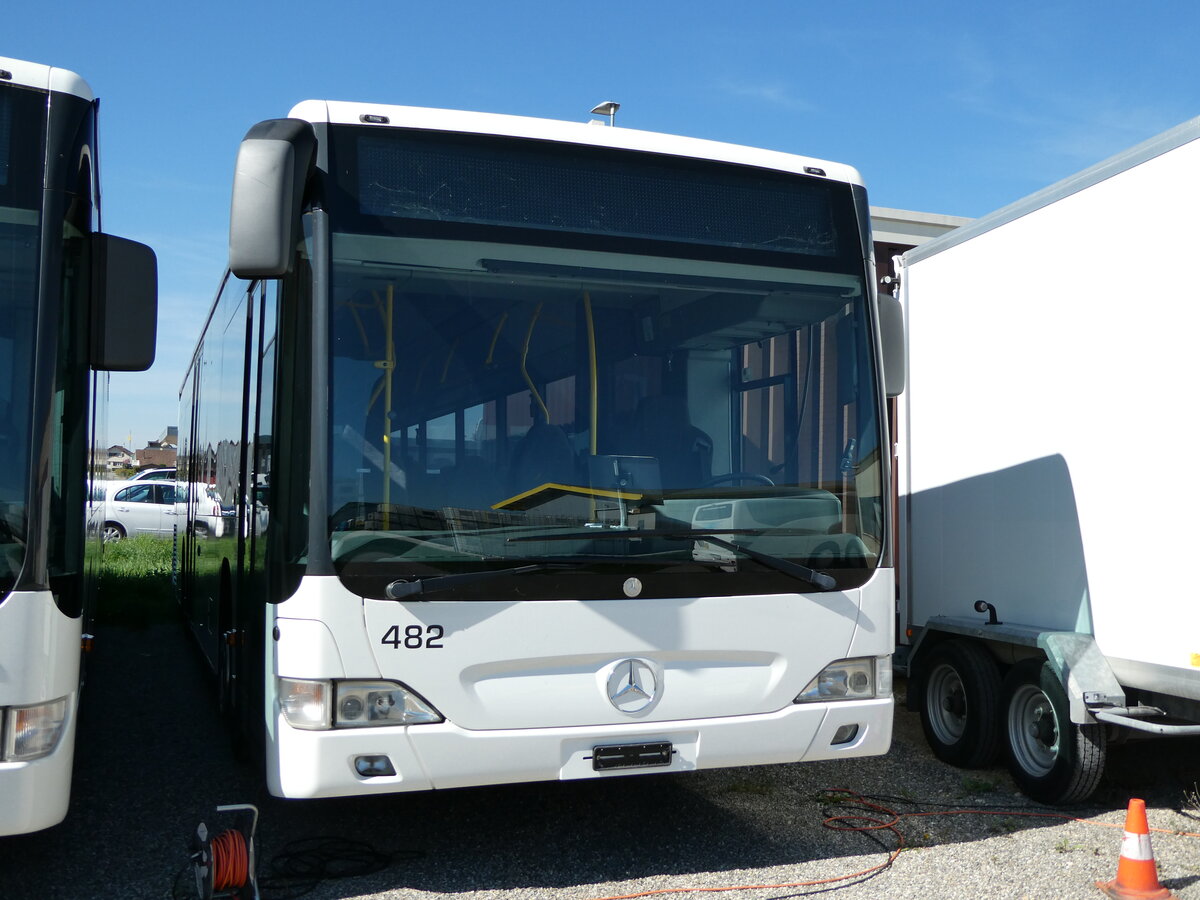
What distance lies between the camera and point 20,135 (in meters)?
4.12

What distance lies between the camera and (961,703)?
272 inches

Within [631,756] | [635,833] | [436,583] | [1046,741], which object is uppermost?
[436,583]

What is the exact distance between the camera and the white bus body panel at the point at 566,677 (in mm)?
4188

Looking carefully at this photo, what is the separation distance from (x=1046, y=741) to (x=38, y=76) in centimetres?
542

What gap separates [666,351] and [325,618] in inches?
65.6

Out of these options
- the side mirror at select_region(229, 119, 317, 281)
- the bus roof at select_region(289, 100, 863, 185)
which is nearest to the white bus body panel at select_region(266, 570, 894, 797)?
the side mirror at select_region(229, 119, 317, 281)

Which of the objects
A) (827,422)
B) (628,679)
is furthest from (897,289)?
(628,679)

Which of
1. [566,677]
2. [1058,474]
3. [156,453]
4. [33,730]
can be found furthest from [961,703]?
[156,453]

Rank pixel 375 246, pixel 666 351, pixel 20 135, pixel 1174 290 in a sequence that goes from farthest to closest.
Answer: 1. pixel 1174 290
2. pixel 666 351
3. pixel 375 246
4. pixel 20 135

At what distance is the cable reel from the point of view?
414cm

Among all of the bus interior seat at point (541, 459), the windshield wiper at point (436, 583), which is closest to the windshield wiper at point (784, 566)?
the bus interior seat at point (541, 459)

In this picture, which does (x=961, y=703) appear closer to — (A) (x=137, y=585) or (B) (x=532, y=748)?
(B) (x=532, y=748)

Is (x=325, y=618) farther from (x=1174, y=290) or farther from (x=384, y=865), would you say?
(x=1174, y=290)

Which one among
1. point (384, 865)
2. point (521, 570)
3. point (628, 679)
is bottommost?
point (384, 865)
